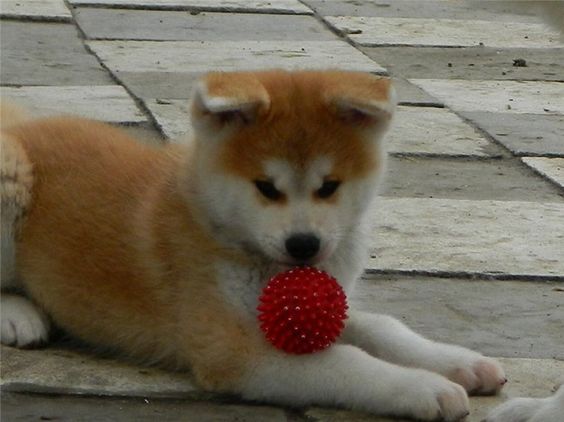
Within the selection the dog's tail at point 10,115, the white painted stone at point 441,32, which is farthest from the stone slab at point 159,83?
the dog's tail at point 10,115

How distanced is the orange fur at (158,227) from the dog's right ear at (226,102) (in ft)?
0.04

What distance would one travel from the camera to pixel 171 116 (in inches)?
276

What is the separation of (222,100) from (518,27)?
22.3 ft

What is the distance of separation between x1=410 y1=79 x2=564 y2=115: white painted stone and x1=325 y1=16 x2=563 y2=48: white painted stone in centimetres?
99

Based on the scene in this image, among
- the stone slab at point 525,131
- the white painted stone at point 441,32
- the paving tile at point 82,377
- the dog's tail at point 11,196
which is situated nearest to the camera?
the paving tile at point 82,377

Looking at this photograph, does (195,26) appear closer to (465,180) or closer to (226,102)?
(465,180)

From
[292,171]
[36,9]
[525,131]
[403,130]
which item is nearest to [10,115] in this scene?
[292,171]

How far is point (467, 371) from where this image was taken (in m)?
4.04

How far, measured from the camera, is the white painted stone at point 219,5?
10.2m

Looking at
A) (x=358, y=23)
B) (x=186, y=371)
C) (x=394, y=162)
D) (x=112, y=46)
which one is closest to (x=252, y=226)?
(x=186, y=371)

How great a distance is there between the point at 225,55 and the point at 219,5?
1857 millimetres

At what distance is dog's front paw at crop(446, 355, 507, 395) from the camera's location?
4.03 m

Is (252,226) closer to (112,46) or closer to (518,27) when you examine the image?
(112,46)

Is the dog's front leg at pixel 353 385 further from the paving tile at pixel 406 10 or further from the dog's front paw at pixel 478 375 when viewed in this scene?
the paving tile at pixel 406 10
